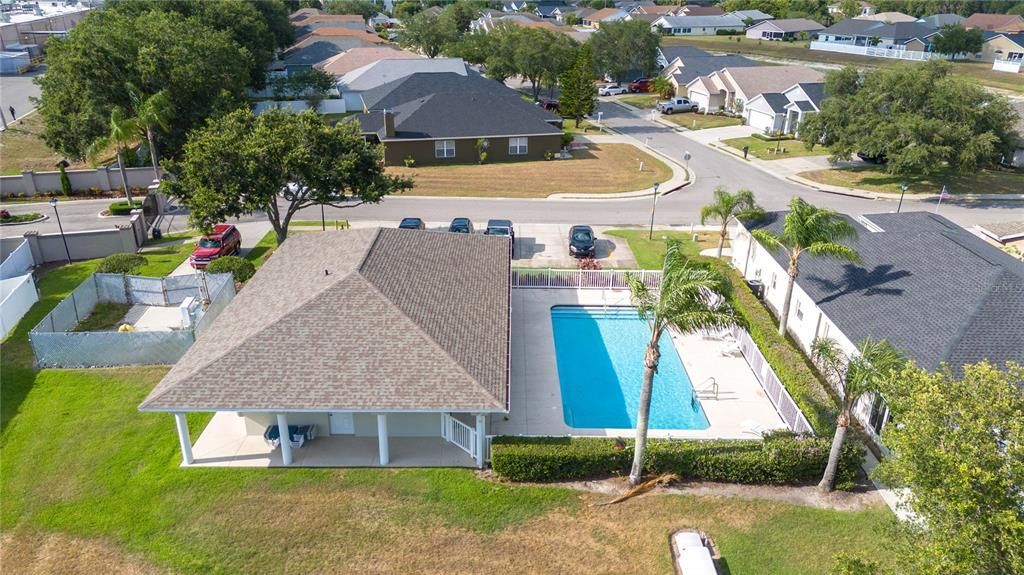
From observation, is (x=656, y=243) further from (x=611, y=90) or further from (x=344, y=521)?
(x=611, y=90)

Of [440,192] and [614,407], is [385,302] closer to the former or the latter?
[614,407]

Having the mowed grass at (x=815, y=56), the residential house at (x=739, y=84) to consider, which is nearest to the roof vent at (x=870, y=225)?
the residential house at (x=739, y=84)

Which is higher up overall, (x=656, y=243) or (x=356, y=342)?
(x=356, y=342)

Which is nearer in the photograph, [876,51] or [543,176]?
[543,176]

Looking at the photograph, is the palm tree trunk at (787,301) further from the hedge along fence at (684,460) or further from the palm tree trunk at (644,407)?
the palm tree trunk at (644,407)

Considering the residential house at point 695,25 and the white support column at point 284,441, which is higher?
the residential house at point 695,25

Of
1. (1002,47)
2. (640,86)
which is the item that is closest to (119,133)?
(640,86)
